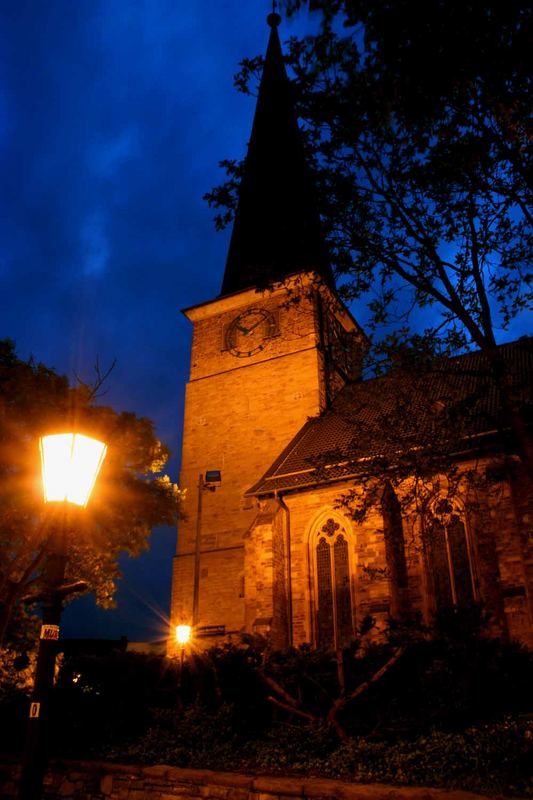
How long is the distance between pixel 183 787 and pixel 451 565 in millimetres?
10653

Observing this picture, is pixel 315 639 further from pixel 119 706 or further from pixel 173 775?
pixel 173 775

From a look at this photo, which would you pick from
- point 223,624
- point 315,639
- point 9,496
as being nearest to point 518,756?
point 315,639

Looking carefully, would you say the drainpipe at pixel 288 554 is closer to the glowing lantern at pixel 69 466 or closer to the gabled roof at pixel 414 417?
the gabled roof at pixel 414 417

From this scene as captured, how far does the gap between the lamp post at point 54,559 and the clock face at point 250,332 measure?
72.6 ft

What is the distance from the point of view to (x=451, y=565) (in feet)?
54.5

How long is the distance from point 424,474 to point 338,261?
15.6 ft

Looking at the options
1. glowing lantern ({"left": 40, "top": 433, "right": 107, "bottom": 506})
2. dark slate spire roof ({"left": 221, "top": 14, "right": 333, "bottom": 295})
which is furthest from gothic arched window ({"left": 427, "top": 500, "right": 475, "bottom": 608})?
dark slate spire roof ({"left": 221, "top": 14, "right": 333, "bottom": 295})

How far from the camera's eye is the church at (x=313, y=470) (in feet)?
41.2

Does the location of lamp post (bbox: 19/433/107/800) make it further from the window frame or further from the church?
the window frame

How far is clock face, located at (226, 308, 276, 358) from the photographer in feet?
89.0

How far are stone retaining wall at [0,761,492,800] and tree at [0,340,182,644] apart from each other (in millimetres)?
6313

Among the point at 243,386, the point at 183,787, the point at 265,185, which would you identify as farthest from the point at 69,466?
the point at 265,185

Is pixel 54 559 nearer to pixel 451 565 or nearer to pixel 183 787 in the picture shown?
pixel 183 787

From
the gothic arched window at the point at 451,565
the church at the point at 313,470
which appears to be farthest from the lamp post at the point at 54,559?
the gothic arched window at the point at 451,565
